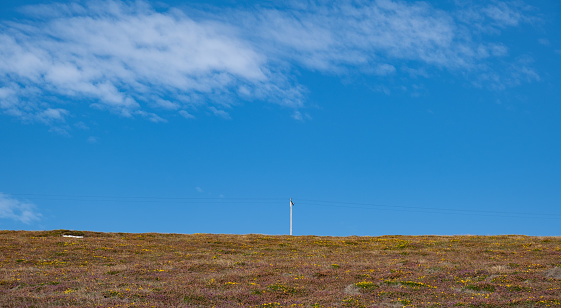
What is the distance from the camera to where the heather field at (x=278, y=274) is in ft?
72.0

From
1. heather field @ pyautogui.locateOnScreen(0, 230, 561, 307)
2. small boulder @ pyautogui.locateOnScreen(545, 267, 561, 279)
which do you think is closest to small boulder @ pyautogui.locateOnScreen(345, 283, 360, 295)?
heather field @ pyautogui.locateOnScreen(0, 230, 561, 307)

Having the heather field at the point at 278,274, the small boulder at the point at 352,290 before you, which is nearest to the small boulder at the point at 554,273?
the heather field at the point at 278,274

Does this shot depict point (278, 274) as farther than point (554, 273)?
Yes

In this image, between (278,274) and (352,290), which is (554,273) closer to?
(352,290)

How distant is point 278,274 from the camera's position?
2931 centimetres

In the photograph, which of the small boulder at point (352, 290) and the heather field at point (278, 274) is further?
the small boulder at point (352, 290)

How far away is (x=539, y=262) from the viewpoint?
108 ft

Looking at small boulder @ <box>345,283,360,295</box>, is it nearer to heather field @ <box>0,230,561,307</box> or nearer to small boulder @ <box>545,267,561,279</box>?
heather field @ <box>0,230,561,307</box>

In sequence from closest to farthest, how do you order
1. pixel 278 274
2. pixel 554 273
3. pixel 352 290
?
pixel 352 290
pixel 554 273
pixel 278 274

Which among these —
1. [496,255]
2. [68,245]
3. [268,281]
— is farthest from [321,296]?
[68,245]

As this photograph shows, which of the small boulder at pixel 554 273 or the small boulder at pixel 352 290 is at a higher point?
the small boulder at pixel 554 273

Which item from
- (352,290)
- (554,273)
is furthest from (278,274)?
(554,273)

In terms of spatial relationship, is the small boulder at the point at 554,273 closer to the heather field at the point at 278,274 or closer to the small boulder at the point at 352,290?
the heather field at the point at 278,274

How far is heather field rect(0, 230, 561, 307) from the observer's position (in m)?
22.0
